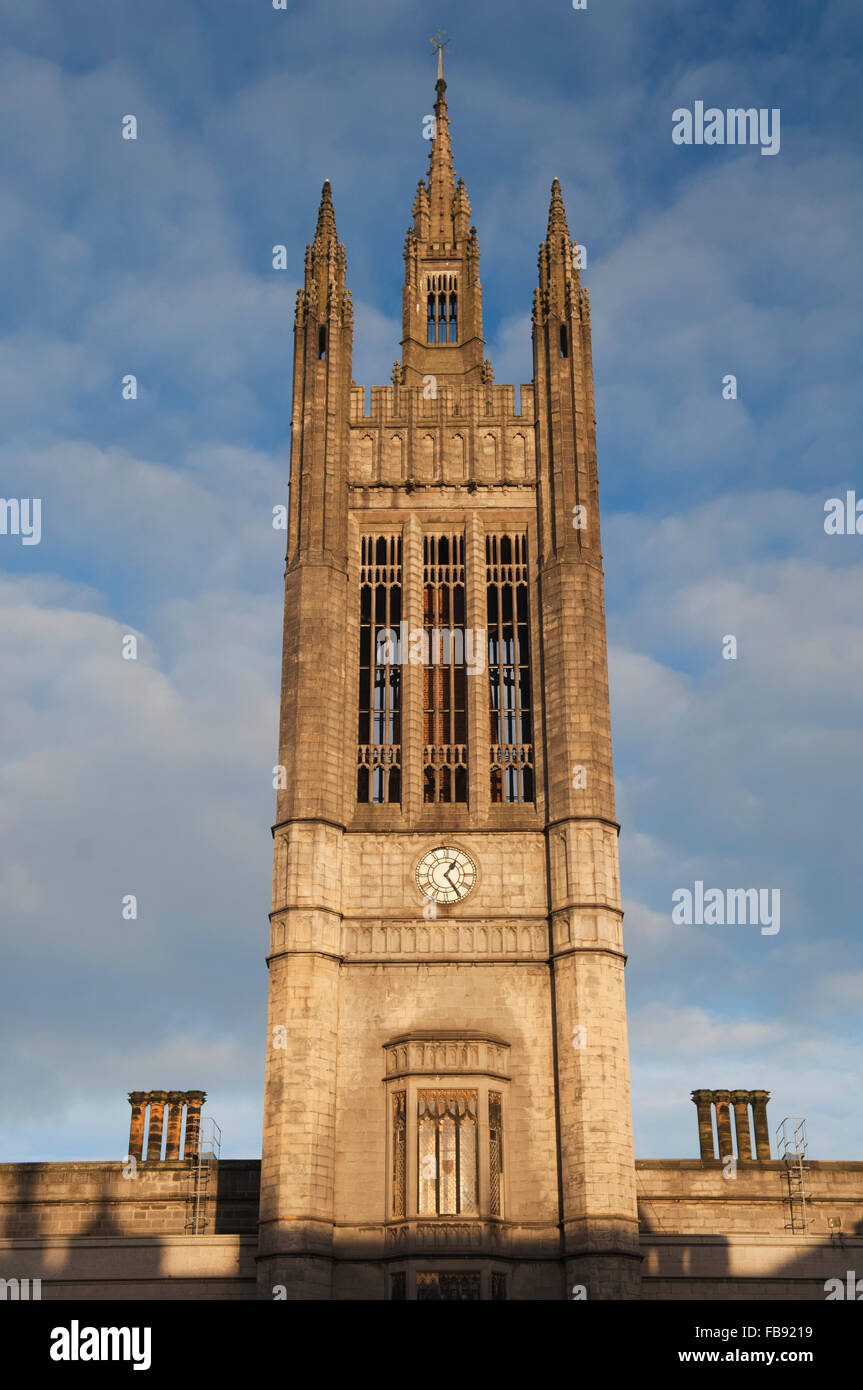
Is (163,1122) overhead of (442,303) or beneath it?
beneath

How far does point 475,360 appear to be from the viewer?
5722cm

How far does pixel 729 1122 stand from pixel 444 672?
689 inches

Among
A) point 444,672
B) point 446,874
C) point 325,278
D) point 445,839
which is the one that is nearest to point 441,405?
point 325,278

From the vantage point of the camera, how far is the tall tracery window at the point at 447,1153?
41062 millimetres

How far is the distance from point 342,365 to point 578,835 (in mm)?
20028

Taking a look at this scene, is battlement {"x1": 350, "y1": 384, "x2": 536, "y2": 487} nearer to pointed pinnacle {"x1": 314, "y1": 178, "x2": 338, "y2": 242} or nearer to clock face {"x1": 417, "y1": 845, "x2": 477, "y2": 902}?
pointed pinnacle {"x1": 314, "y1": 178, "x2": 338, "y2": 242}

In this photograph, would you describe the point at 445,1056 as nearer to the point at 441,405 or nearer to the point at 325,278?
the point at 441,405

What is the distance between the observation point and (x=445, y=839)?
46.9m

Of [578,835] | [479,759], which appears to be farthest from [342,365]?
[578,835]

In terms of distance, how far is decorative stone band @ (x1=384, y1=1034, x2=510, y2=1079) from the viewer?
42594mm

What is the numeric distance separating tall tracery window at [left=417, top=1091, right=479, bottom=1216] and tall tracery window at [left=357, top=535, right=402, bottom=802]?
33.6 feet

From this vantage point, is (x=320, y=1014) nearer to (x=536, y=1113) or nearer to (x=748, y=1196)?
(x=536, y=1113)

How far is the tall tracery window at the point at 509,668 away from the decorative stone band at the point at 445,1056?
27.8 feet

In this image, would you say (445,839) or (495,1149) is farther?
(445,839)
